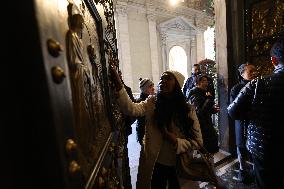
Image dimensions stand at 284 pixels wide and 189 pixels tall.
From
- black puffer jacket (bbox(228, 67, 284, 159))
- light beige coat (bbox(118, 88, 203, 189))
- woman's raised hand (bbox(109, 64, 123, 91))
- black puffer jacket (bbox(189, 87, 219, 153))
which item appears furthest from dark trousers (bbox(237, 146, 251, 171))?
woman's raised hand (bbox(109, 64, 123, 91))

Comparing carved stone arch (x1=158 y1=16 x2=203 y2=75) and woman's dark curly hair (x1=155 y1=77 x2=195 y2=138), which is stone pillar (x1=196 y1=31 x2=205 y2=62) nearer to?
carved stone arch (x1=158 y1=16 x2=203 y2=75)

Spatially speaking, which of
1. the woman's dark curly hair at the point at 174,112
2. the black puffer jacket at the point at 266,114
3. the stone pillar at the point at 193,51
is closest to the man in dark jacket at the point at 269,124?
the black puffer jacket at the point at 266,114

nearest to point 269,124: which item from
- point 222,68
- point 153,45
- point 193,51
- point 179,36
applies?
point 222,68

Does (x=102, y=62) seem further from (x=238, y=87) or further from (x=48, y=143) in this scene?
(x=238, y=87)

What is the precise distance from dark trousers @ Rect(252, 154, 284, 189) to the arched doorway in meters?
20.8

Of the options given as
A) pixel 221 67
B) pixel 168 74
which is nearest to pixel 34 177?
pixel 168 74

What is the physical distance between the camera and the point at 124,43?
16641 mm

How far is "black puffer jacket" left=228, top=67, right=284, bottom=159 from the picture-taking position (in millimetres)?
2514

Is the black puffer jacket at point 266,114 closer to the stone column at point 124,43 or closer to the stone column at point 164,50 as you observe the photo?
the stone column at point 124,43

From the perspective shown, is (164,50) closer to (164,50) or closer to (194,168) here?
(164,50)

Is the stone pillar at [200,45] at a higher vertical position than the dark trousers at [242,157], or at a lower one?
higher

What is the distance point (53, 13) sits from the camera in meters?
0.65

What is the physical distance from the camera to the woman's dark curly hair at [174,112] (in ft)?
8.91

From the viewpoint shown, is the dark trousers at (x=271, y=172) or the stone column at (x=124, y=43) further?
the stone column at (x=124, y=43)
